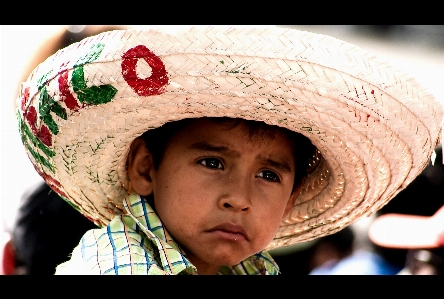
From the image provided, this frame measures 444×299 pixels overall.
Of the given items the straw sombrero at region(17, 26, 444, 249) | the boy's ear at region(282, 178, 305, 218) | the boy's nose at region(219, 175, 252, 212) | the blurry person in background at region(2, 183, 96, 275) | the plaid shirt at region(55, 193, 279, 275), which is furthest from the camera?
the blurry person in background at region(2, 183, 96, 275)

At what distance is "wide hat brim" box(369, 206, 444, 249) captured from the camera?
12.6 feet

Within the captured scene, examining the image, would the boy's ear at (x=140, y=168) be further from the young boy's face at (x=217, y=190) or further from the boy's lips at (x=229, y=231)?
the boy's lips at (x=229, y=231)

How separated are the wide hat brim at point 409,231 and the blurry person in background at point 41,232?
6.55ft

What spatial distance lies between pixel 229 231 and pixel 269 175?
0.20m

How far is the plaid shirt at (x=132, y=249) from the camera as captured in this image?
134 centimetres

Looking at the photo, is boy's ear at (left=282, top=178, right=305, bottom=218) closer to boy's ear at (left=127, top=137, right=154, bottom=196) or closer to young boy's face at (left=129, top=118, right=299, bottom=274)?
young boy's face at (left=129, top=118, right=299, bottom=274)

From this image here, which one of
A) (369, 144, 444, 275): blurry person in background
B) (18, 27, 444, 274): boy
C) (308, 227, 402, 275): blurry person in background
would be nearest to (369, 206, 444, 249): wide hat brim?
(369, 144, 444, 275): blurry person in background

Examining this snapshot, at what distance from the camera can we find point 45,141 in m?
1.44

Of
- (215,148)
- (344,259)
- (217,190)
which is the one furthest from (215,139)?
(344,259)

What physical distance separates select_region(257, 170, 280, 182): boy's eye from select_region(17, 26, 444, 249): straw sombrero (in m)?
0.15

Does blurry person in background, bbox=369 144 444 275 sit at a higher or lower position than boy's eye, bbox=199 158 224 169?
lower
